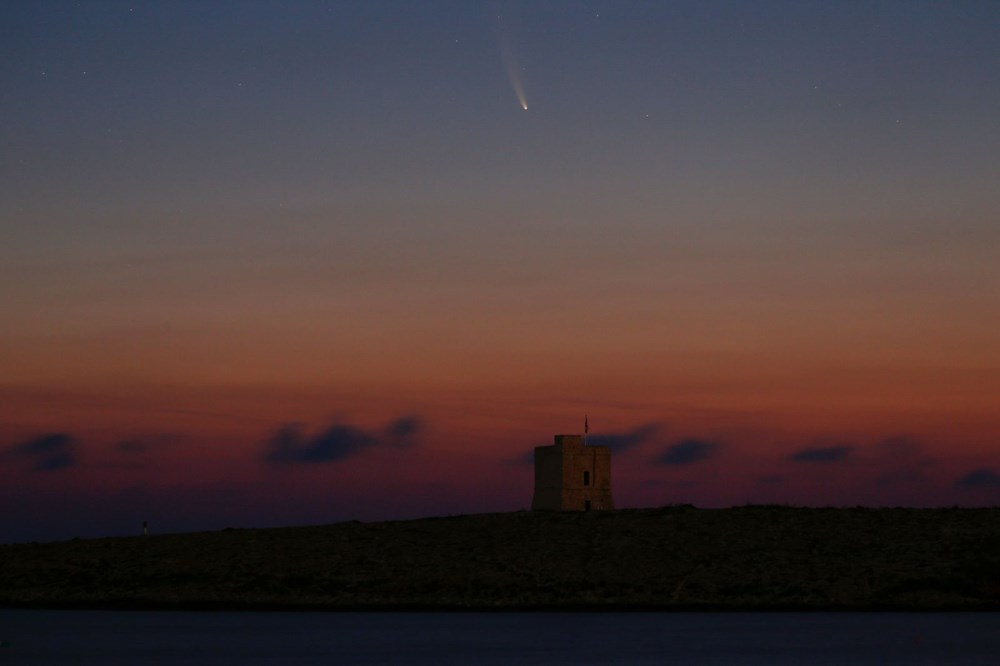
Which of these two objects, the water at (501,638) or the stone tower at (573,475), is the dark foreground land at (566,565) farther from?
the water at (501,638)

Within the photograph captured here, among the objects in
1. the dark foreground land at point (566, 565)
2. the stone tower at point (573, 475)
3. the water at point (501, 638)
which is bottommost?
the water at point (501, 638)

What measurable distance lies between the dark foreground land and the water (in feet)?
16.2

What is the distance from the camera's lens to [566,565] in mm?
73000

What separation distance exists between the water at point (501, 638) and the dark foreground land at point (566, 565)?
16.2ft

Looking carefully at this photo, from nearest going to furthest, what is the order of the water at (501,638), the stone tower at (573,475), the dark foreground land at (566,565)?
the water at (501,638)
the dark foreground land at (566,565)
the stone tower at (573,475)

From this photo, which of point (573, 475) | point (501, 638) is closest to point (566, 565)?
point (573, 475)

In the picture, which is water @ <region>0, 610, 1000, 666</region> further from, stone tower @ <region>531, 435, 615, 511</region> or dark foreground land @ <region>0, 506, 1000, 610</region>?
stone tower @ <region>531, 435, 615, 511</region>

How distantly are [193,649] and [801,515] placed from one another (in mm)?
44835

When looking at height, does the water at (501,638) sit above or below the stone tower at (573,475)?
below

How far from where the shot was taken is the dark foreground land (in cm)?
6725

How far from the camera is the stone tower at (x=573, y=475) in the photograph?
282 feet

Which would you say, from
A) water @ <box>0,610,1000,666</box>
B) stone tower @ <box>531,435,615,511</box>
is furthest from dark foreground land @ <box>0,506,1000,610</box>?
water @ <box>0,610,1000,666</box>

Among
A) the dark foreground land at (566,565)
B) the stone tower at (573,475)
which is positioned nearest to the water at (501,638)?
the dark foreground land at (566,565)

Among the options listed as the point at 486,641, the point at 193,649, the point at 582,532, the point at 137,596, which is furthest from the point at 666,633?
the point at 137,596
